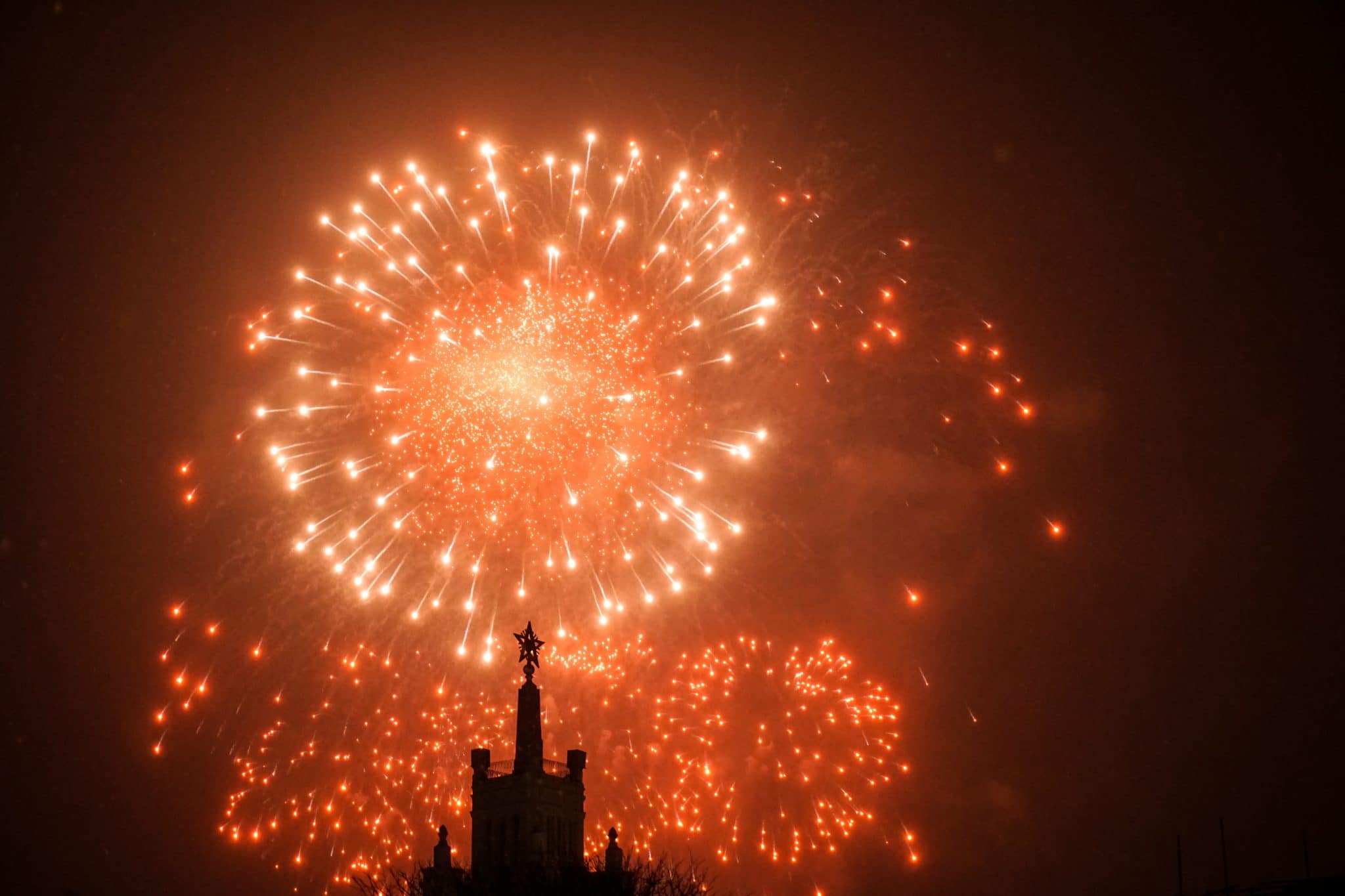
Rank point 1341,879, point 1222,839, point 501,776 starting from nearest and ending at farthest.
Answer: point 1341,879 → point 501,776 → point 1222,839

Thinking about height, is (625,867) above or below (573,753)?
below

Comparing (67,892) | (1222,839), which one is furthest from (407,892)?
(1222,839)

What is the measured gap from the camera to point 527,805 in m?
56.3

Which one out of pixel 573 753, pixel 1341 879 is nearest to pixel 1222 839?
pixel 1341 879

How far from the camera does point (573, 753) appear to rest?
59.3 m

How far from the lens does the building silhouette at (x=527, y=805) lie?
55.4 meters

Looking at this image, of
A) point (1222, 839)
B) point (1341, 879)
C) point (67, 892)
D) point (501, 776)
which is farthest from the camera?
point (67, 892)

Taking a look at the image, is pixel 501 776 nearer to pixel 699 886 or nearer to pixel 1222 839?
pixel 699 886

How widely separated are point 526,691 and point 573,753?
4283mm

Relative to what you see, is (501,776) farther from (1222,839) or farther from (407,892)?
(1222,839)

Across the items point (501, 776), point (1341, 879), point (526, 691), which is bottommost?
point (1341, 879)

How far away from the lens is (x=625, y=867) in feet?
184

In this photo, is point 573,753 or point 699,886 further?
point 573,753

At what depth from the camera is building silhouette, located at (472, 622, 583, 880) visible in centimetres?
5544
